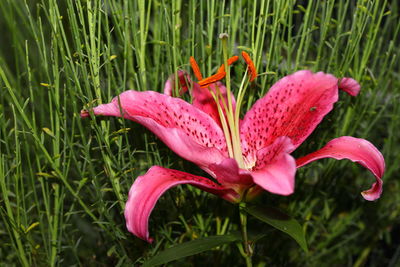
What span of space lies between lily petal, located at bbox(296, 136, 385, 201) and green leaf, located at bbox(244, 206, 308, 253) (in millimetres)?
51

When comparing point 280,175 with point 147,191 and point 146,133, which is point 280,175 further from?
point 146,133

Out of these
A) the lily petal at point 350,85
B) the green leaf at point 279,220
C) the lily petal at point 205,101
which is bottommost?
the green leaf at point 279,220

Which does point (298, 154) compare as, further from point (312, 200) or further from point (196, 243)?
point (196, 243)

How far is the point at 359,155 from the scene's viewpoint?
0.51 metres

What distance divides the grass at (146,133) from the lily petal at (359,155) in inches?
4.3

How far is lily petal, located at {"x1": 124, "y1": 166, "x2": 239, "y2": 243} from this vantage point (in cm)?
46

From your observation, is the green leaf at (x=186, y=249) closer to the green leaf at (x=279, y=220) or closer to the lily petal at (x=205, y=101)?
the green leaf at (x=279, y=220)

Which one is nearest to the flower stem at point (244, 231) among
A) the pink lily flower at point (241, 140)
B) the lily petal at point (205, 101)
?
the pink lily flower at point (241, 140)

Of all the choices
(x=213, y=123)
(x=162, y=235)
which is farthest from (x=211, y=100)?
(x=162, y=235)

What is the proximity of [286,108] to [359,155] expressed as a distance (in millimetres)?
104

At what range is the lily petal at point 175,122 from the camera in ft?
1.69

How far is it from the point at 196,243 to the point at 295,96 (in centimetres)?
18

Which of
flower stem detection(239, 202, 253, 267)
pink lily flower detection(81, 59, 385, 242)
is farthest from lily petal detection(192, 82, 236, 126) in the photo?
flower stem detection(239, 202, 253, 267)

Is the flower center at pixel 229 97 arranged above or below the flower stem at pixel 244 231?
above
